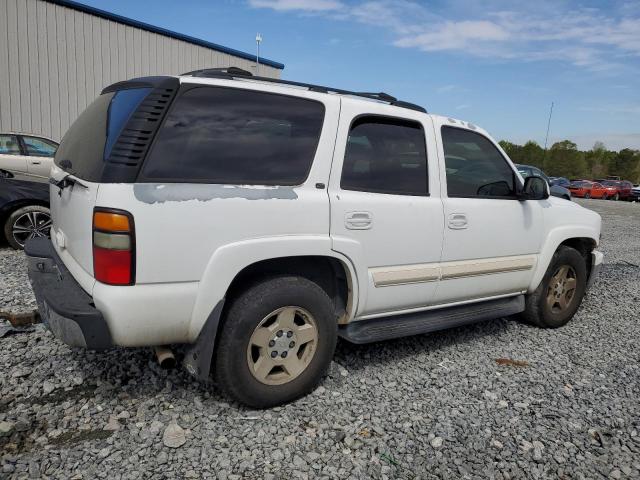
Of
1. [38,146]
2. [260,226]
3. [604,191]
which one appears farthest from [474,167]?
[604,191]

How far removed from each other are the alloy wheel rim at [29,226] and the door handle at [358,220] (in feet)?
17.0

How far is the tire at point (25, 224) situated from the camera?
6.39 meters

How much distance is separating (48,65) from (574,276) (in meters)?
14.2

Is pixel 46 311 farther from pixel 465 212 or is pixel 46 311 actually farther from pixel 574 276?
pixel 574 276

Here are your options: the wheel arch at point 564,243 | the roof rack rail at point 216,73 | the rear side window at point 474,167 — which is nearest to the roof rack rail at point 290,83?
the roof rack rail at point 216,73

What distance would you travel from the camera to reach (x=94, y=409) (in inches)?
110

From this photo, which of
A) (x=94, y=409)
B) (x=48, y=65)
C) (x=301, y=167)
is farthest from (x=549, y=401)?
(x=48, y=65)

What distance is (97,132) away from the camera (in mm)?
2740

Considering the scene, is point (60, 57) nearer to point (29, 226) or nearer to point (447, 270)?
point (29, 226)

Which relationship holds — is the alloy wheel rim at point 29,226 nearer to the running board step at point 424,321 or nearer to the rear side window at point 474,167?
the running board step at point 424,321

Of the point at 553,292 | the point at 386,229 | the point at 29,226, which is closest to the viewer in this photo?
the point at 386,229

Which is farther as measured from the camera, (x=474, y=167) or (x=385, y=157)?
(x=474, y=167)

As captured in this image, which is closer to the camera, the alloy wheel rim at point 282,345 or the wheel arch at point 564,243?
the alloy wheel rim at point 282,345

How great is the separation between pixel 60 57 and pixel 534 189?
45.8 ft
